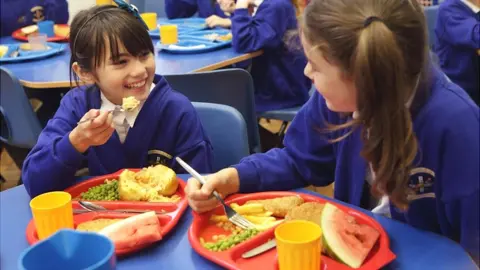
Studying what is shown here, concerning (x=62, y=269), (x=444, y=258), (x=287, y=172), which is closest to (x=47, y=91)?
(x=287, y=172)

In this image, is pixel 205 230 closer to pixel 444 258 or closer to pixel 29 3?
pixel 444 258

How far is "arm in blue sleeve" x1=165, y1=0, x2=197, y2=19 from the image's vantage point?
391 cm

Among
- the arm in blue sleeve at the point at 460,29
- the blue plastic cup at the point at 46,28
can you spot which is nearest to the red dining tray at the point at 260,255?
the arm in blue sleeve at the point at 460,29

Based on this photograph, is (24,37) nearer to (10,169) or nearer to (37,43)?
(37,43)

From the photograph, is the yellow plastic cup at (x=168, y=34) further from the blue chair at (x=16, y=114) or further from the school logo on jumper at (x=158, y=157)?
the school logo on jumper at (x=158, y=157)

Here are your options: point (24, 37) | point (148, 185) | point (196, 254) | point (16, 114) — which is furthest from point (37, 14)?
point (196, 254)

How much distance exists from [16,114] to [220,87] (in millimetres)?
966

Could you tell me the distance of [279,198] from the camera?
1254mm

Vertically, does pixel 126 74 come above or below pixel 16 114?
above

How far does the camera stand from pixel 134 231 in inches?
44.2

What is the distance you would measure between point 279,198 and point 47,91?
2.12 meters

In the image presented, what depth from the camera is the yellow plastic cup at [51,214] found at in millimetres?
1123

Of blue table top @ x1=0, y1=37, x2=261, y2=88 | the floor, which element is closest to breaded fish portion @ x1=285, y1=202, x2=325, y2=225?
blue table top @ x1=0, y1=37, x2=261, y2=88

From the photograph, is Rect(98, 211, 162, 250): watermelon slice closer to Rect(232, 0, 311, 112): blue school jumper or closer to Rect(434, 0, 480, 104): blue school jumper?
Rect(232, 0, 311, 112): blue school jumper
